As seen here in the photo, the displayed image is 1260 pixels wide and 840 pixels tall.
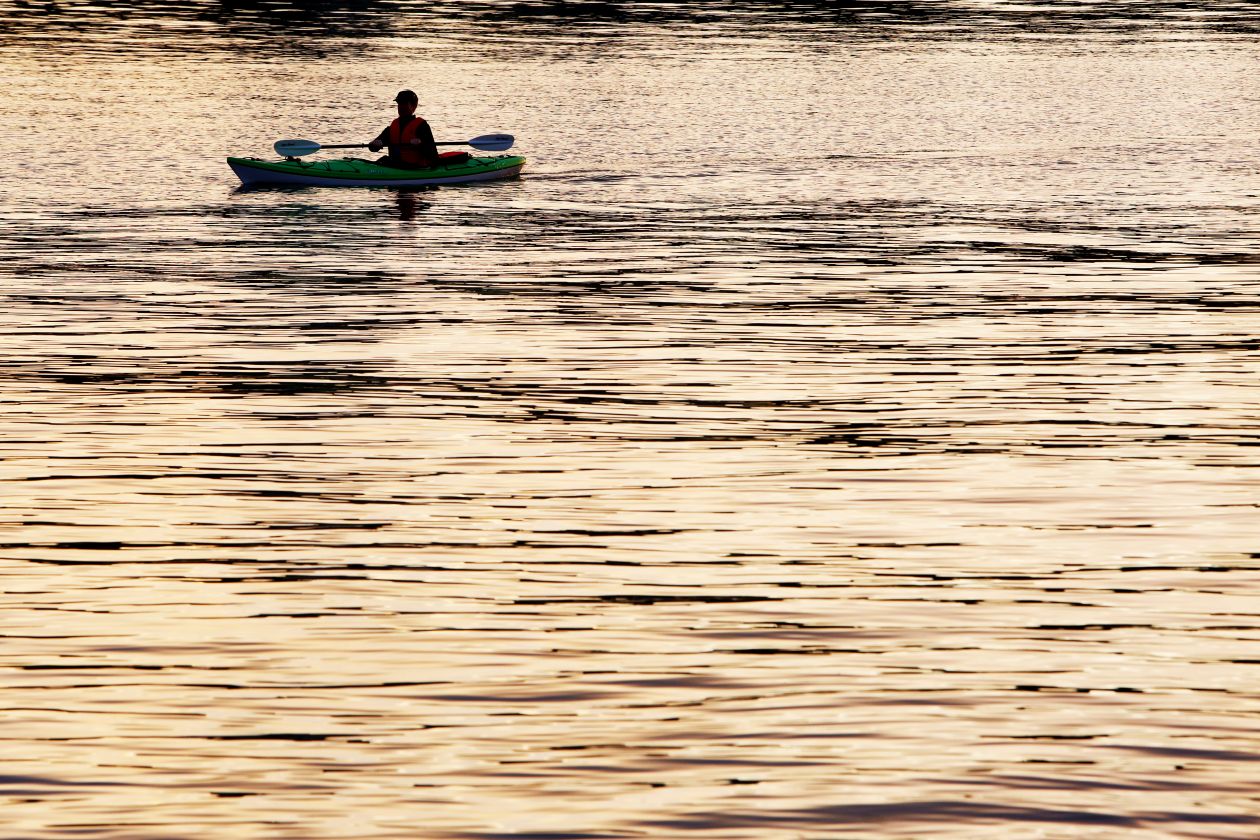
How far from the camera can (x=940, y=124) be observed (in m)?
37.8

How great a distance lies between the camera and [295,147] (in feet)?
91.7

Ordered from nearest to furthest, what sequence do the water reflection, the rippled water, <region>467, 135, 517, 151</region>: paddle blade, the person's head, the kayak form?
the rippled water < the person's head < the kayak < <region>467, 135, 517, 151</region>: paddle blade < the water reflection

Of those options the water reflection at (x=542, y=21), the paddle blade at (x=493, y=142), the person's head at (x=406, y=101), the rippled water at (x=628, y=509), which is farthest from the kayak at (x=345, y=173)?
the water reflection at (x=542, y=21)

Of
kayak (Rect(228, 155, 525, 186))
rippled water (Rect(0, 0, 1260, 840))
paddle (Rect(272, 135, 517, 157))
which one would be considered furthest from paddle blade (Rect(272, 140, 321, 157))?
rippled water (Rect(0, 0, 1260, 840))

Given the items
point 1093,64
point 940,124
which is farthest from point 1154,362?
point 1093,64

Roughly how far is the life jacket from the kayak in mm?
209

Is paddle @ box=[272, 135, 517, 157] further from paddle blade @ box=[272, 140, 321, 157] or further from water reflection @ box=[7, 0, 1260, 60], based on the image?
water reflection @ box=[7, 0, 1260, 60]

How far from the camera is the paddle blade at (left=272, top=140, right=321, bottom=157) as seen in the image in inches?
1093

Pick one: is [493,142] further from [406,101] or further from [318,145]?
[406,101]

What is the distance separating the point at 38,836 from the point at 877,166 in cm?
2625

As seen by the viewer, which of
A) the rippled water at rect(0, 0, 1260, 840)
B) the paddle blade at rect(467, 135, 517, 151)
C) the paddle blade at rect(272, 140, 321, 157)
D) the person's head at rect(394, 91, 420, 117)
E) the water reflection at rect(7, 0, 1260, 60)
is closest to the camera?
the rippled water at rect(0, 0, 1260, 840)

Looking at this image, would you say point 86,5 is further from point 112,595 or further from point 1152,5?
point 112,595

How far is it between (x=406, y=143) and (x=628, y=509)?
17669mm

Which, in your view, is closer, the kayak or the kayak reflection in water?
the kayak
